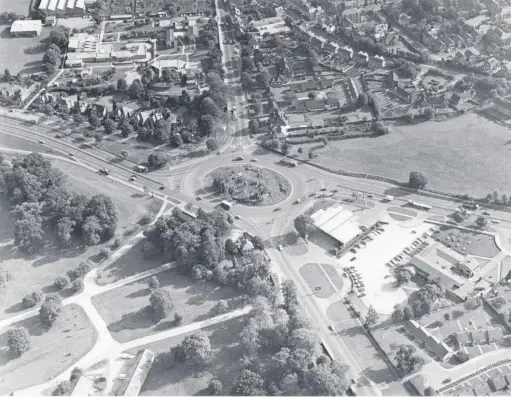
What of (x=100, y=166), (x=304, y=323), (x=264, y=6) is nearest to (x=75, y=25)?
(x=264, y=6)

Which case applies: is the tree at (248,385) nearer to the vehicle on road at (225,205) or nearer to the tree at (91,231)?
the vehicle on road at (225,205)

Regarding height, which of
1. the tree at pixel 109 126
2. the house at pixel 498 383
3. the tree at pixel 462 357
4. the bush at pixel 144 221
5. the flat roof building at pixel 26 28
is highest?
the flat roof building at pixel 26 28

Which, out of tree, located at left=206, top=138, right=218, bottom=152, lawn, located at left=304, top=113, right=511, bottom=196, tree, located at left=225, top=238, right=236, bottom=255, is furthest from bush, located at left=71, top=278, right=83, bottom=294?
lawn, located at left=304, top=113, right=511, bottom=196

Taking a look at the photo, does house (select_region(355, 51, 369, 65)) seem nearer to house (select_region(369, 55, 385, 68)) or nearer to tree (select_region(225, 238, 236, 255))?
house (select_region(369, 55, 385, 68))

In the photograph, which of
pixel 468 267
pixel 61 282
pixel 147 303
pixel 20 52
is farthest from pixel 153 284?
pixel 20 52

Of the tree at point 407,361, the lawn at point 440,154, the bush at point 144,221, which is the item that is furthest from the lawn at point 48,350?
the lawn at point 440,154

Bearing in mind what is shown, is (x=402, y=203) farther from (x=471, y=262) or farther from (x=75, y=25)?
(x=75, y=25)
